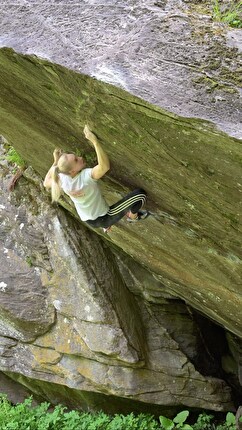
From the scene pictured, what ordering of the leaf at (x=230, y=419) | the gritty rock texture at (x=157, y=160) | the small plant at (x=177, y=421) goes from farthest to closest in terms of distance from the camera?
1. the leaf at (x=230, y=419)
2. the small plant at (x=177, y=421)
3. the gritty rock texture at (x=157, y=160)

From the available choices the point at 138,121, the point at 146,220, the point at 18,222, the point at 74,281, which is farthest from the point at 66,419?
the point at 138,121

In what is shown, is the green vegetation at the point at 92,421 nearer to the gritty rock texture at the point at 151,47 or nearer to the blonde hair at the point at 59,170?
the blonde hair at the point at 59,170

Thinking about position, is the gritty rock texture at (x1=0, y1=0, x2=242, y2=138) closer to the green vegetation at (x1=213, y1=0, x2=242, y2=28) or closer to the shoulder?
the green vegetation at (x1=213, y1=0, x2=242, y2=28)

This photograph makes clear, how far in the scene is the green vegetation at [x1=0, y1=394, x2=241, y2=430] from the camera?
10.3m

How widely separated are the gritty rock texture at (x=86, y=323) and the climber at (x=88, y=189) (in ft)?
11.0

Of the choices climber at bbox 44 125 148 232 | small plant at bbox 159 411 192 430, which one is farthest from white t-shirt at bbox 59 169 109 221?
small plant at bbox 159 411 192 430

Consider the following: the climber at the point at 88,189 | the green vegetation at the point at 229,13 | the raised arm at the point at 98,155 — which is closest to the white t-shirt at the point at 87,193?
the climber at the point at 88,189

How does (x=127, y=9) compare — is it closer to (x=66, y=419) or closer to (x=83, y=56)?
(x=83, y=56)

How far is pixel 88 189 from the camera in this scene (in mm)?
6000

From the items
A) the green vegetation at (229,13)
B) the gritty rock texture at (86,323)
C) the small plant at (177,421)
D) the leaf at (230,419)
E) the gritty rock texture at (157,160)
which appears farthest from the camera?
the leaf at (230,419)

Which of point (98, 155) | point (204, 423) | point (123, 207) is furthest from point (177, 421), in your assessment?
point (98, 155)

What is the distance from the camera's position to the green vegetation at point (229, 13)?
4.66 meters

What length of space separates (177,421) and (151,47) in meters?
7.79

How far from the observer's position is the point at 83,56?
4652 millimetres
